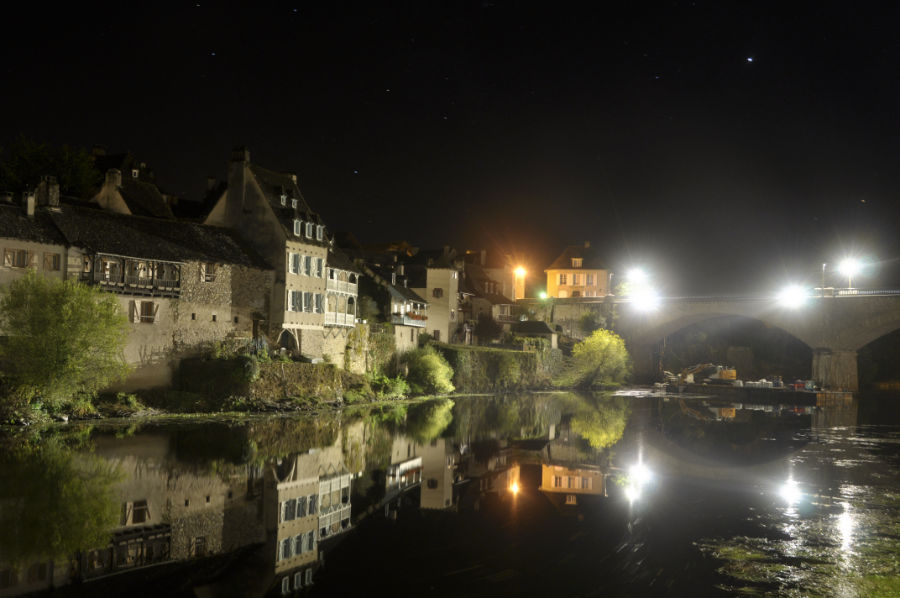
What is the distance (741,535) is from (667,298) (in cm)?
7989

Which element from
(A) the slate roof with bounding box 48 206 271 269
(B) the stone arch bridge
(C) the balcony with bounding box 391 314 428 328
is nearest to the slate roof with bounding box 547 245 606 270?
(B) the stone arch bridge

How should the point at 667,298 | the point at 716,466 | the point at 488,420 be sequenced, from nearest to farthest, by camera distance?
the point at 716,466 → the point at 488,420 → the point at 667,298

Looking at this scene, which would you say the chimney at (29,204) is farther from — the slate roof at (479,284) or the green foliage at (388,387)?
the slate roof at (479,284)

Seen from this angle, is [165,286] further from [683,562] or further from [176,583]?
[683,562]

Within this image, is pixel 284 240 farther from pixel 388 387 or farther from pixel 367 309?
pixel 388 387

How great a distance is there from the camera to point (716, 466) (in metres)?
33.6

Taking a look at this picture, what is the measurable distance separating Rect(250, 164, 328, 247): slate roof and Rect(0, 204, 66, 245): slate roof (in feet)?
45.2

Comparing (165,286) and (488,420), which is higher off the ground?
(165,286)

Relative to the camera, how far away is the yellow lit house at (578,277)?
119631mm

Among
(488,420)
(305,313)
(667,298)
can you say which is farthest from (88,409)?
(667,298)

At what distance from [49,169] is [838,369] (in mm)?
76897

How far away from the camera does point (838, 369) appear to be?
86438mm

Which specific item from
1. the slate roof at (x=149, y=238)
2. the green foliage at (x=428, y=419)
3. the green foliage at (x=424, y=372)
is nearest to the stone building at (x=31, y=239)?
the slate roof at (x=149, y=238)

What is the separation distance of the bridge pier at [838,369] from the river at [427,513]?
4862 centimetres
